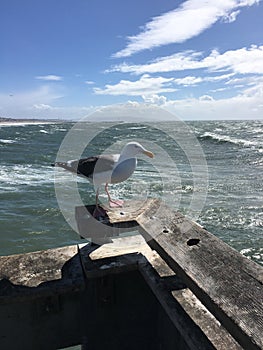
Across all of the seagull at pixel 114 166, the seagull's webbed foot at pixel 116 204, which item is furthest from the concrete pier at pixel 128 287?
the seagull at pixel 114 166

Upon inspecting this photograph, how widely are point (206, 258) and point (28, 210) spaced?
11.0m

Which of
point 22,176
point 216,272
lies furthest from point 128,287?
point 22,176

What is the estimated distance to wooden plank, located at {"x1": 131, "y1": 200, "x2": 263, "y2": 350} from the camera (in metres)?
1.52

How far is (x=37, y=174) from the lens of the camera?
1883 cm

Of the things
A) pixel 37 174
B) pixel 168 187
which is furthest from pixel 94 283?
pixel 37 174

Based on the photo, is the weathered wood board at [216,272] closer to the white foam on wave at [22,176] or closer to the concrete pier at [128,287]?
the concrete pier at [128,287]

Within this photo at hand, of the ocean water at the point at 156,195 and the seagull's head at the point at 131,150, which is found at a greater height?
the seagull's head at the point at 131,150

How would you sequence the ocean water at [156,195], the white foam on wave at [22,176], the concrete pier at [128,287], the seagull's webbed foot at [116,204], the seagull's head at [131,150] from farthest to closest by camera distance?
1. the white foam on wave at [22,176]
2. the ocean water at [156,195]
3. the seagull's head at [131,150]
4. the seagull's webbed foot at [116,204]
5. the concrete pier at [128,287]

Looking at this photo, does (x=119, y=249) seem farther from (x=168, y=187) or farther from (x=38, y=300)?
(x=168, y=187)

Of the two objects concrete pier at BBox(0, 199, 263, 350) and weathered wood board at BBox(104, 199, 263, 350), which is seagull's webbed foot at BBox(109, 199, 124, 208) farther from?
weathered wood board at BBox(104, 199, 263, 350)

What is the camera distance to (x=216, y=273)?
6.06 feet

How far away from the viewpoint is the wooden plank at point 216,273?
60.0 inches

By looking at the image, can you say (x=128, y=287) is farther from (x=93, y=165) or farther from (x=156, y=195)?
(x=156, y=195)

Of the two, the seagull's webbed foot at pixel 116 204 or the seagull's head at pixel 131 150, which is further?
the seagull's head at pixel 131 150
